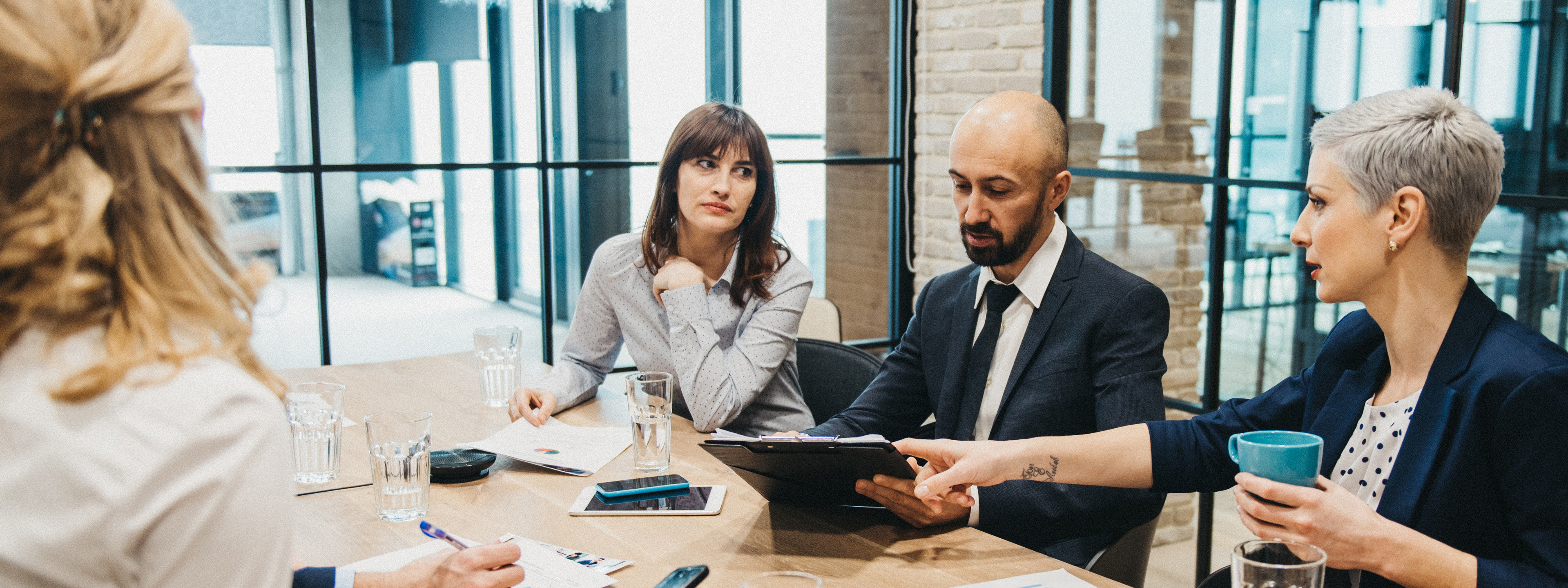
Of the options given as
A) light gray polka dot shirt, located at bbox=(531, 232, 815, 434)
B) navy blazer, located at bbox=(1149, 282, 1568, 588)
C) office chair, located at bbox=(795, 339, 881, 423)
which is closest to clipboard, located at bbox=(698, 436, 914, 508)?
light gray polka dot shirt, located at bbox=(531, 232, 815, 434)

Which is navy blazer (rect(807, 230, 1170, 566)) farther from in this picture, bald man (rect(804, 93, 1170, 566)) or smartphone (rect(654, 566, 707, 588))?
smartphone (rect(654, 566, 707, 588))

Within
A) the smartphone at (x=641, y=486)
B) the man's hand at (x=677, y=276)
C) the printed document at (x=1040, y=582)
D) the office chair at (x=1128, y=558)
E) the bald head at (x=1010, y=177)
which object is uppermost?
the bald head at (x=1010, y=177)

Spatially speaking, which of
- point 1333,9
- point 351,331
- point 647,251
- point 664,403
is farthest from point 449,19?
point 1333,9

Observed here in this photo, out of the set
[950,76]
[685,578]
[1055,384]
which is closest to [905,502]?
[685,578]

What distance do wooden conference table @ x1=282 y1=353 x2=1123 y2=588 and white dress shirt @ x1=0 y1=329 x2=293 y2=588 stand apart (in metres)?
0.58

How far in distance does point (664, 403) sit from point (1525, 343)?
1.26m

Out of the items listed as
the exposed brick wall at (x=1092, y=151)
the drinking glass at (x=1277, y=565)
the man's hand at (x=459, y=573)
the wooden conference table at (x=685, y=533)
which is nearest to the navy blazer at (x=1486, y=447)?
the drinking glass at (x=1277, y=565)

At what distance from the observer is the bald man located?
189 cm

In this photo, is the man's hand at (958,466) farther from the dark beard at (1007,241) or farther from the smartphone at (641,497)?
the dark beard at (1007,241)

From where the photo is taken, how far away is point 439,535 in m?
1.42

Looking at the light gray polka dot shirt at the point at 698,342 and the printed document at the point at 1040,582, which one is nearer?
the printed document at the point at 1040,582

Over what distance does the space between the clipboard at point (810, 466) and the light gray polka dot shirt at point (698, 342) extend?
1.84ft

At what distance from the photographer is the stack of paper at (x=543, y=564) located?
135 cm

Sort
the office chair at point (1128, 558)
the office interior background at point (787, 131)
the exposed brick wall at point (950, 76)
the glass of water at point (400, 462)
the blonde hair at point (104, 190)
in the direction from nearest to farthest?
1. the blonde hair at point (104, 190)
2. the glass of water at point (400, 462)
3. the office chair at point (1128, 558)
4. the office interior background at point (787, 131)
5. the exposed brick wall at point (950, 76)
